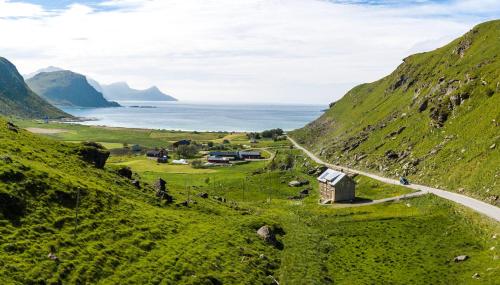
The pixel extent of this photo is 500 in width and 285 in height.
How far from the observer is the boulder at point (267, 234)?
212ft

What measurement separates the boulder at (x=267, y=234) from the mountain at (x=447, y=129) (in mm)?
41406

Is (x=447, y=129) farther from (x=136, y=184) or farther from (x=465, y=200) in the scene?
(x=136, y=184)

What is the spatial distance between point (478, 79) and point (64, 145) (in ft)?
368

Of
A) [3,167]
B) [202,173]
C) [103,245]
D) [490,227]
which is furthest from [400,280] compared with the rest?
[202,173]

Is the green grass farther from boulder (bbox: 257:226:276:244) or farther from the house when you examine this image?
boulder (bbox: 257:226:276:244)

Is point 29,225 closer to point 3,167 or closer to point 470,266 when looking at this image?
point 3,167

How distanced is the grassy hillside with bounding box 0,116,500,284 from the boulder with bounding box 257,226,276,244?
3.53ft

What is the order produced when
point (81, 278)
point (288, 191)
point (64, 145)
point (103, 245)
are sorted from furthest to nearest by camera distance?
point (288, 191), point (64, 145), point (103, 245), point (81, 278)

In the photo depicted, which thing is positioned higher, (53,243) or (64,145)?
(64,145)

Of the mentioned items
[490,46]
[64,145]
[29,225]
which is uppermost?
[490,46]

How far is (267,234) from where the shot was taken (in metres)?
65.7

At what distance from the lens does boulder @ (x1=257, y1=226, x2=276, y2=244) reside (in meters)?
64.5

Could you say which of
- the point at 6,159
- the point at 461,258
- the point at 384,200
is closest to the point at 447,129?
the point at 384,200

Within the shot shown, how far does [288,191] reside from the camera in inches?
5138
